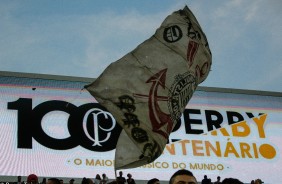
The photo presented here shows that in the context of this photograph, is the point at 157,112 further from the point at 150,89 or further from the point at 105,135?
the point at 105,135

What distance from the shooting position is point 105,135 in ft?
74.0

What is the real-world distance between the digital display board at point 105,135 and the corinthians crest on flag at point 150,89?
46.7ft

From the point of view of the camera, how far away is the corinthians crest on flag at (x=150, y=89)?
22.9ft

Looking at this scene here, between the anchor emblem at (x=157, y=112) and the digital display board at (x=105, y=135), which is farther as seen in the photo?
the digital display board at (x=105, y=135)

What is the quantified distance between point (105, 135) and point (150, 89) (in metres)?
15.5

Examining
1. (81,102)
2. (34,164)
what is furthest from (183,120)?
(34,164)

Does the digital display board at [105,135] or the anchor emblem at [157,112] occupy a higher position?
the digital display board at [105,135]

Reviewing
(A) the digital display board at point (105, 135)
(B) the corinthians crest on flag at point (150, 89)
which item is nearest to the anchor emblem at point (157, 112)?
(B) the corinthians crest on flag at point (150, 89)

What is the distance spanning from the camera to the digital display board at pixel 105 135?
70.4 feet

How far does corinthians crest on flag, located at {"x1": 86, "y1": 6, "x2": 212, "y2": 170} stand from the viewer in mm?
6969

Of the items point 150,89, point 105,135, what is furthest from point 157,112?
point 105,135

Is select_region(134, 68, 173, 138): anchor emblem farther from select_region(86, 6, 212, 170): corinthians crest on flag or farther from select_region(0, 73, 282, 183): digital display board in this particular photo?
select_region(0, 73, 282, 183): digital display board

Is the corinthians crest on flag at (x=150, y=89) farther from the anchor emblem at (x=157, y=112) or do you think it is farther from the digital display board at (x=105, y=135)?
the digital display board at (x=105, y=135)

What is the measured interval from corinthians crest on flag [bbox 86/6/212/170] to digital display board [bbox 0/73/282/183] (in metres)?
14.2
